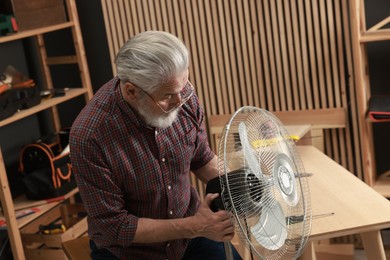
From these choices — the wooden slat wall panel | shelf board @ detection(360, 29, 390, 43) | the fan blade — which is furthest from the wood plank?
the fan blade

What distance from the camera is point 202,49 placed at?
3959 millimetres

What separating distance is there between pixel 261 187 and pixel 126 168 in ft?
1.85

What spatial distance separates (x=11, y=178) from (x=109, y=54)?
→ 103 cm

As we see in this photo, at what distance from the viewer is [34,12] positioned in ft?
12.3

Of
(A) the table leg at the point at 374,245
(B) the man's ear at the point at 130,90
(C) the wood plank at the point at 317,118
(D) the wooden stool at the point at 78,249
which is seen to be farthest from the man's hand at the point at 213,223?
(C) the wood plank at the point at 317,118

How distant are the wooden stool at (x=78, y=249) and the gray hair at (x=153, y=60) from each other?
847 mm

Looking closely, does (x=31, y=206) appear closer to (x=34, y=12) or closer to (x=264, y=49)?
(x=34, y=12)

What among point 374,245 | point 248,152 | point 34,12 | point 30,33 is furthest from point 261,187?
point 34,12

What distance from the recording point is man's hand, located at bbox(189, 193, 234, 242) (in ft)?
6.76

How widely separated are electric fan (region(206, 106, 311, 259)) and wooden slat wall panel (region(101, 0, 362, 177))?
5.57 ft

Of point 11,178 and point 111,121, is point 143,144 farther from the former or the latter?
point 11,178

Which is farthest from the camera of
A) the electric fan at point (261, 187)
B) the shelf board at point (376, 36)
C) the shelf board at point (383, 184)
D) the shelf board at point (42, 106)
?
the shelf board at point (383, 184)

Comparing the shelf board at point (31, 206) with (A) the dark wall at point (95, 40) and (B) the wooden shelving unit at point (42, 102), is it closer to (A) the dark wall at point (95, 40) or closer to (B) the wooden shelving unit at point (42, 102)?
(B) the wooden shelving unit at point (42, 102)

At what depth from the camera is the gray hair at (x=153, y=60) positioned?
2062mm
